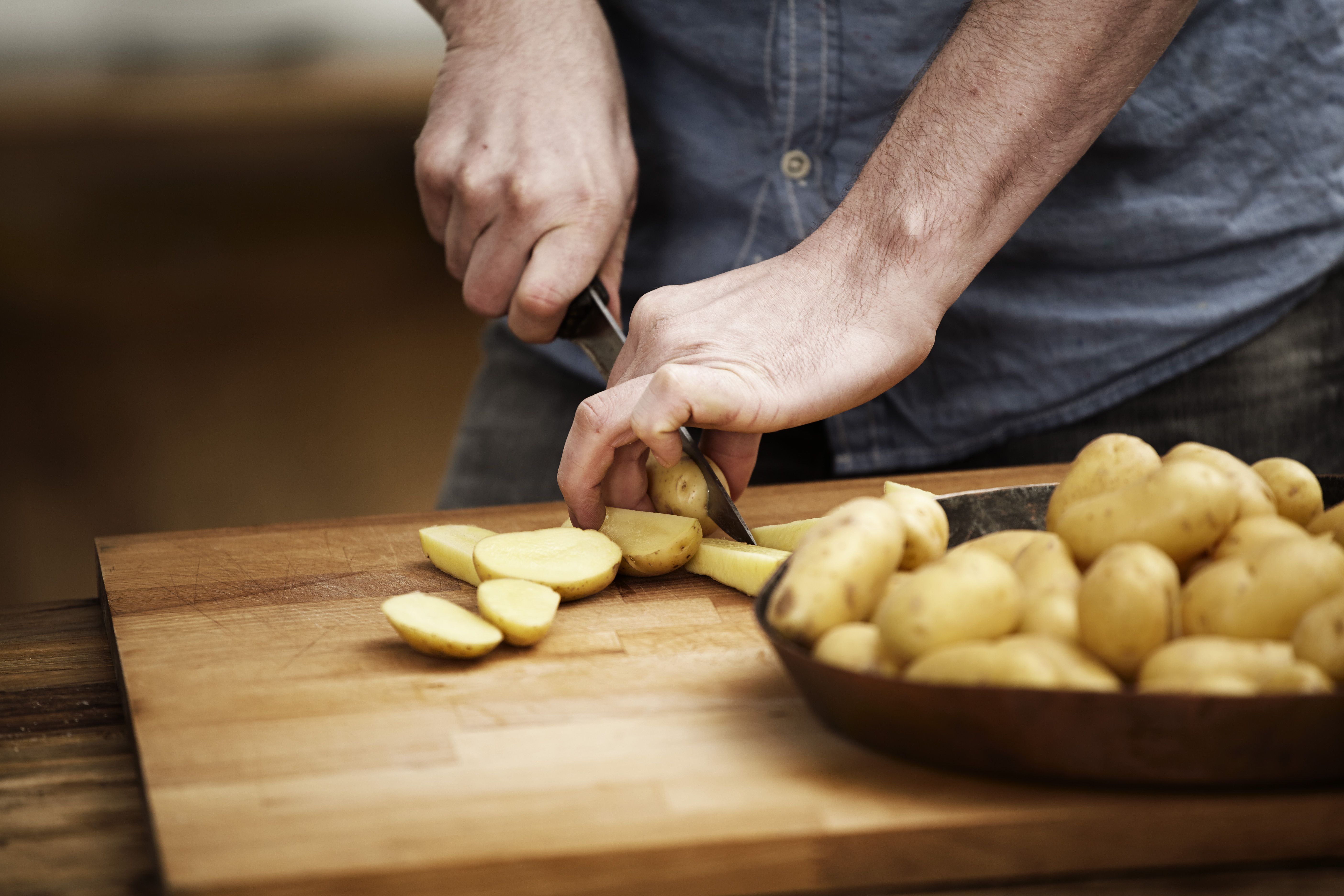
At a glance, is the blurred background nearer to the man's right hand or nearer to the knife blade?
the man's right hand

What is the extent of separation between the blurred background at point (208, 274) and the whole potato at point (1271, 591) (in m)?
2.64

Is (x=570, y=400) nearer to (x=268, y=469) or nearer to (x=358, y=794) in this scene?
(x=358, y=794)

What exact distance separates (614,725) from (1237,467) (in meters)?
0.45

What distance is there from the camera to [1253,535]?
716 millimetres

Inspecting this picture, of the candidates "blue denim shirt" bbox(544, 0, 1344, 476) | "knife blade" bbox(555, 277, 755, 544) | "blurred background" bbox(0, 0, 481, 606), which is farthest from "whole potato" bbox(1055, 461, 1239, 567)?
"blurred background" bbox(0, 0, 481, 606)

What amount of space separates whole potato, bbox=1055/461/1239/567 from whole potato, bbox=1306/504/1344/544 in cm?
7

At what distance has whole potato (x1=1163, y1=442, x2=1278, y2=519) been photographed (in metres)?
0.75

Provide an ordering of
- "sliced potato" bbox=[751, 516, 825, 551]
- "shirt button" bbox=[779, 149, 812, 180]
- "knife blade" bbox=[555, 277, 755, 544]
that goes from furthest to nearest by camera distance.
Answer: "shirt button" bbox=[779, 149, 812, 180], "knife blade" bbox=[555, 277, 755, 544], "sliced potato" bbox=[751, 516, 825, 551]

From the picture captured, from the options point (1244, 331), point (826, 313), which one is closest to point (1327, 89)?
point (1244, 331)

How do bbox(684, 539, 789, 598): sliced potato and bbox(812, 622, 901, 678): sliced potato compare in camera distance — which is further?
bbox(684, 539, 789, 598): sliced potato

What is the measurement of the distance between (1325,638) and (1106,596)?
0.11 m

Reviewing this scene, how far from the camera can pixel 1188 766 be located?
60cm

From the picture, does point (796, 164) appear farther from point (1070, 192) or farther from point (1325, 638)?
point (1325, 638)

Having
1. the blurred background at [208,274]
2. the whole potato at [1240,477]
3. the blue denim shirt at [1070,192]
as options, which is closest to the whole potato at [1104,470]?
the whole potato at [1240,477]
